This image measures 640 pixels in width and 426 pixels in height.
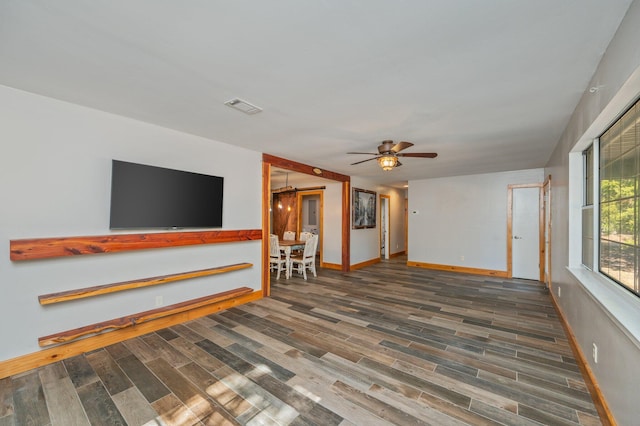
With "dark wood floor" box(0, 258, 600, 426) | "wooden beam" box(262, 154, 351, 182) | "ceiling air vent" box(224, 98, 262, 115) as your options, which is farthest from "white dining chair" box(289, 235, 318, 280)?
"ceiling air vent" box(224, 98, 262, 115)

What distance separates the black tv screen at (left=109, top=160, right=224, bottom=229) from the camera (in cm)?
292

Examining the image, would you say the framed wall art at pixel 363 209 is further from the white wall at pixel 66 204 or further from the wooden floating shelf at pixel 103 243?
the white wall at pixel 66 204

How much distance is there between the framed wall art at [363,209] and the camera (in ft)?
23.4

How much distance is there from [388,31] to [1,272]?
364 cm

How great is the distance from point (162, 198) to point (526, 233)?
7151mm

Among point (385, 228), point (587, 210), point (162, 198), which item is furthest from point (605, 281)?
point (385, 228)

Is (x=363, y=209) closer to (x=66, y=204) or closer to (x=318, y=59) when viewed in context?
(x=318, y=59)

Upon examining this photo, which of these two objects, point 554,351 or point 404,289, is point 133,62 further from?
point 404,289

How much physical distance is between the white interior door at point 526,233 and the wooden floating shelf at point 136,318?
19.6ft

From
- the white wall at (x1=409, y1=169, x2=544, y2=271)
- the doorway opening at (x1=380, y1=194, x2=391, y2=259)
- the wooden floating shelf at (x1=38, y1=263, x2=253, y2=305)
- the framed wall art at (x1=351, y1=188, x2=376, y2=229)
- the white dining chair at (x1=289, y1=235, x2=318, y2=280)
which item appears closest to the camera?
the wooden floating shelf at (x1=38, y1=263, x2=253, y2=305)

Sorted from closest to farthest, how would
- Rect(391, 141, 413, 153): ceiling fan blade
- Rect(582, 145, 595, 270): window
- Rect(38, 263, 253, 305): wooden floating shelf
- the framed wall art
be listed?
Rect(38, 263, 253, 305): wooden floating shelf < Rect(582, 145, 595, 270): window < Rect(391, 141, 413, 153): ceiling fan blade < the framed wall art

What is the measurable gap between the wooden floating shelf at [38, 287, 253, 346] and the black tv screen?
1.02m

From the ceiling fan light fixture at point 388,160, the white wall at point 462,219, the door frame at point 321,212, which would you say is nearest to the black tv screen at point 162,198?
the ceiling fan light fixture at point 388,160

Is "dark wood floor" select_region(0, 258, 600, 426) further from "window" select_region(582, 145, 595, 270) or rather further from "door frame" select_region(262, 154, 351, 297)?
"window" select_region(582, 145, 595, 270)
